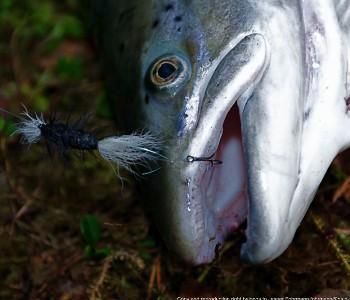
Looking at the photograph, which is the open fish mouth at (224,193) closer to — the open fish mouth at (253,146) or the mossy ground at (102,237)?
the open fish mouth at (253,146)

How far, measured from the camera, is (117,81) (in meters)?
2.59

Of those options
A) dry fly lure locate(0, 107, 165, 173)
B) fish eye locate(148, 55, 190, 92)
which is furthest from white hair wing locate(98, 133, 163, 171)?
fish eye locate(148, 55, 190, 92)

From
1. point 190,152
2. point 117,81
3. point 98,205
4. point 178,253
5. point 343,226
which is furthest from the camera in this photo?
point 98,205

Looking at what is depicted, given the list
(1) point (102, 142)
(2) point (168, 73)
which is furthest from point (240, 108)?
(1) point (102, 142)

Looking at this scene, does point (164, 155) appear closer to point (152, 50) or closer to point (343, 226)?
point (152, 50)

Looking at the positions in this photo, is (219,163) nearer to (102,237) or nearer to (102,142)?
(102,142)

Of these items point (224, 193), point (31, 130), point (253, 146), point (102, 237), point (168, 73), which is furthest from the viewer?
point (102, 237)

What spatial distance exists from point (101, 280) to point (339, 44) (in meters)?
1.14

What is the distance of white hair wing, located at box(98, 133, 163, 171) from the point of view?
2309 mm

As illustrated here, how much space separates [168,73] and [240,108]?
9.8 inches

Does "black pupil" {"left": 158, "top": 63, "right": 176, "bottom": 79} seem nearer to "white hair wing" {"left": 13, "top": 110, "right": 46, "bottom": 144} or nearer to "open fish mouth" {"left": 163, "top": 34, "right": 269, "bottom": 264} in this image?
"open fish mouth" {"left": 163, "top": 34, "right": 269, "bottom": 264}

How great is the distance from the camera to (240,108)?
7.34 feet

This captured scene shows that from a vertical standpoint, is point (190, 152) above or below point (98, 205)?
above

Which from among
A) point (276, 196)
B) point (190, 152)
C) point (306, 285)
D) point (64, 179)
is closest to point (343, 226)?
point (306, 285)
